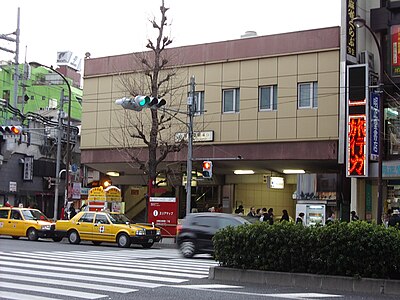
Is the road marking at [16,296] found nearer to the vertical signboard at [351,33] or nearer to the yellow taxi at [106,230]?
the yellow taxi at [106,230]

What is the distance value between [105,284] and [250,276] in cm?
298

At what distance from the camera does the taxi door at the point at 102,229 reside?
26.2m

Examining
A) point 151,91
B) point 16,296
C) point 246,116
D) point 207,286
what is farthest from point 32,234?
point 16,296

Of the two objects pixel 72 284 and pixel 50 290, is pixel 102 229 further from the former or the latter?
pixel 50 290

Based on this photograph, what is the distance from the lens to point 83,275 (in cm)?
1349

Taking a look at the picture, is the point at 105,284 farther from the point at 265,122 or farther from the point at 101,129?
the point at 101,129

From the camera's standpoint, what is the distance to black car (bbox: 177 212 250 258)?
1961 cm

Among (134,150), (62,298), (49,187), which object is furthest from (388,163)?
(49,187)

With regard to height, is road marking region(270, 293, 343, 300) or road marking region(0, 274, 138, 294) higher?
road marking region(270, 293, 343, 300)

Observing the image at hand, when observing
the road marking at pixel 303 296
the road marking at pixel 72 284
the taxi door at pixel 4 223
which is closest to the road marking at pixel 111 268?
the road marking at pixel 72 284

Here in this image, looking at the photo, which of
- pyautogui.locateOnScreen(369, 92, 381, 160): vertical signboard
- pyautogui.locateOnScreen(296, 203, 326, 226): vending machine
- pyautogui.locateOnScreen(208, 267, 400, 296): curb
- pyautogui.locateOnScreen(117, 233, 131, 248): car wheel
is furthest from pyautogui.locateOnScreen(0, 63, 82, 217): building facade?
pyautogui.locateOnScreen(208, 267, 400, 296): curb

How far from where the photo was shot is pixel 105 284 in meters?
12.0

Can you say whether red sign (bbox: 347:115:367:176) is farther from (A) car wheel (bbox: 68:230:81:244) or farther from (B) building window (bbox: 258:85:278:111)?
(A) car wheel (bbox: 68:230:81:244)

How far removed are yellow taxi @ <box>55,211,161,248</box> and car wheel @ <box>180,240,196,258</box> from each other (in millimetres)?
5666
